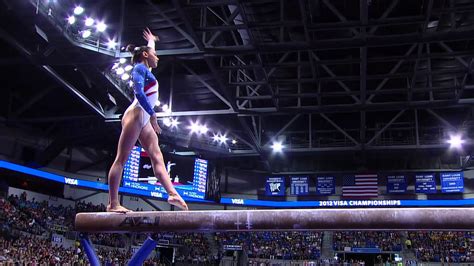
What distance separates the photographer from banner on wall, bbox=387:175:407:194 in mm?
31703

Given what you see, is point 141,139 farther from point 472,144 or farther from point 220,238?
point 220,238

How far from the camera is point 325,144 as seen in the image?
29688 millimetres

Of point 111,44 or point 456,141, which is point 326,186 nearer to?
point 456,141

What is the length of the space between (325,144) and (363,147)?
15.3ft

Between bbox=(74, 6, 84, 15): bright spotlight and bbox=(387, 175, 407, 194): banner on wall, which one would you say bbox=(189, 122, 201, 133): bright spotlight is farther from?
bbox=(387, 175, 407, 194): banner on wall

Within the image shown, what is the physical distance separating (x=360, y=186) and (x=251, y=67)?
17637mm

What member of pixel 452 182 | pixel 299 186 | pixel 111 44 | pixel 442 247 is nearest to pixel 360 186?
pixel 299 186

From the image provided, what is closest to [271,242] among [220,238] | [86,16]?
[220,238]

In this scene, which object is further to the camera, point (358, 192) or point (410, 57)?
point (358, 192)

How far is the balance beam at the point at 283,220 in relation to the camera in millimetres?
4555

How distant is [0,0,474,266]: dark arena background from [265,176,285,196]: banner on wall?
0.26 metres

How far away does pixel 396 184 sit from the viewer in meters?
32.0

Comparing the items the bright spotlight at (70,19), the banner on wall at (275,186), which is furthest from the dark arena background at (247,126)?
the banner on wall at (275,186)

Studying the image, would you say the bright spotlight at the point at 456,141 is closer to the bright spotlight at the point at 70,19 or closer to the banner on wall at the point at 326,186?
the banner on wall at the point at 326,186
